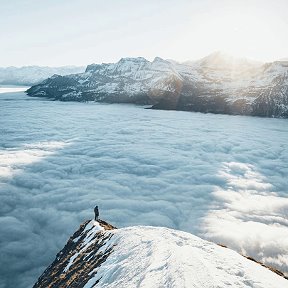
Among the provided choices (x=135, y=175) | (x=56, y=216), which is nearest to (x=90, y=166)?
(x=135, y=175)

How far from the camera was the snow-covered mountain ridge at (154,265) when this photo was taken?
910 cm

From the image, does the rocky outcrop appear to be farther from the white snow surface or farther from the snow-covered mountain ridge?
the white snow surface

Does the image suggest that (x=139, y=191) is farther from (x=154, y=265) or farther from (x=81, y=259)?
(x=154, y=265)

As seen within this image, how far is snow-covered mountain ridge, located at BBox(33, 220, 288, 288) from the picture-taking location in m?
9.10

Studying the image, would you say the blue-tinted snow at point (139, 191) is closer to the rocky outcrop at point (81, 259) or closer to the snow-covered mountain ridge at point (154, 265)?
the rocky outcrop at point (81, 259)

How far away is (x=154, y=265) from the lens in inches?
397

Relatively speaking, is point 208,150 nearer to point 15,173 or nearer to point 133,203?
point 133,203

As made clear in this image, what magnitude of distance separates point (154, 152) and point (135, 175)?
63.1 ft

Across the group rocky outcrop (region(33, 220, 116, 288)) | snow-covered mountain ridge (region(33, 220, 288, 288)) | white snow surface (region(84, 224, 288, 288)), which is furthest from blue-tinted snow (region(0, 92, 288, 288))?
white snow surface (region(84, 224, 288, 288))

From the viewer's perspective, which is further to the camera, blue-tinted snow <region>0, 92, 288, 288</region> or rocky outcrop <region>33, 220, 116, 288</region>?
blue-tinted snow <region>0, 92, 288, 288</region>

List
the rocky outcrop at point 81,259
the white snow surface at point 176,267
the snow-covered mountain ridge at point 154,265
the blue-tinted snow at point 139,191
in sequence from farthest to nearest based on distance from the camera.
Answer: the blue-tinted snow at point 139,191 → the rocky outcrop at point 81,259 → the snow-covered mountain ridge at point 154,265 → the white snow surface at point 176,267

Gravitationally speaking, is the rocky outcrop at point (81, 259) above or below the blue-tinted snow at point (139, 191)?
above

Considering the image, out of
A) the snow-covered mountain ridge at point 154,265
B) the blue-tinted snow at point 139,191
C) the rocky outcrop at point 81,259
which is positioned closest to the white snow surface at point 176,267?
the snow-covered mountain ridge at point 154,265

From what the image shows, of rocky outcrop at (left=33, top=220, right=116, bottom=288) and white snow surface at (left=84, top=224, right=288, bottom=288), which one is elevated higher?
white snow surface at (left=84, top=224, right=288, bottom=288)
